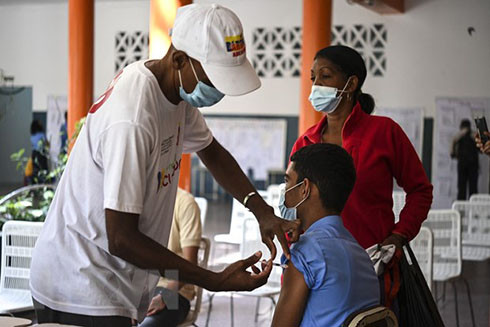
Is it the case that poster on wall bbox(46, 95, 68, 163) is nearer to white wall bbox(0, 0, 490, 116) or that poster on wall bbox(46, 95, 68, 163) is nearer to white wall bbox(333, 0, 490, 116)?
white wall bbox(0, 0, 490, 116)

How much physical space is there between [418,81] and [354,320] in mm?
10164

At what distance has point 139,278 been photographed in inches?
69.4

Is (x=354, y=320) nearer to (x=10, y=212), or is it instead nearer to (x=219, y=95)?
(x=219, y=95)

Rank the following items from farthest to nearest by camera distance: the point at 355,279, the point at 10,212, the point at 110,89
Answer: the point at 10,212
the point at 355,279
the point at 110,89

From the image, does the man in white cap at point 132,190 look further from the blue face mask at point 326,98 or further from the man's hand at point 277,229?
the blue face mask at point 326,98

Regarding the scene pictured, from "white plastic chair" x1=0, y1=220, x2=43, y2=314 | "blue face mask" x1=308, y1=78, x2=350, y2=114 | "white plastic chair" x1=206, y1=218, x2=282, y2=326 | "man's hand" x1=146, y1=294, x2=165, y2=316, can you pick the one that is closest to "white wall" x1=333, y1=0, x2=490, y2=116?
"white plastic chair" x1=206, y1=218, x2=282, y2=326

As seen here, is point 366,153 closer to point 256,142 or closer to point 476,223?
point 476,223

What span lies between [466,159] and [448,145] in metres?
0.43

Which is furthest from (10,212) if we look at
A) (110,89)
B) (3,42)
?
(3,42)

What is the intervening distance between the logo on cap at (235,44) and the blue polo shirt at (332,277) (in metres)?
0.56

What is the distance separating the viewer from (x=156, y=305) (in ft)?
9.84

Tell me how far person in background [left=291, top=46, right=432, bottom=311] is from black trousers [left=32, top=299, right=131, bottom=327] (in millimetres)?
953

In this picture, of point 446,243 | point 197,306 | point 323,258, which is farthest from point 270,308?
point 323,258

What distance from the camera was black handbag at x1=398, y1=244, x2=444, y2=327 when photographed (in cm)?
226
